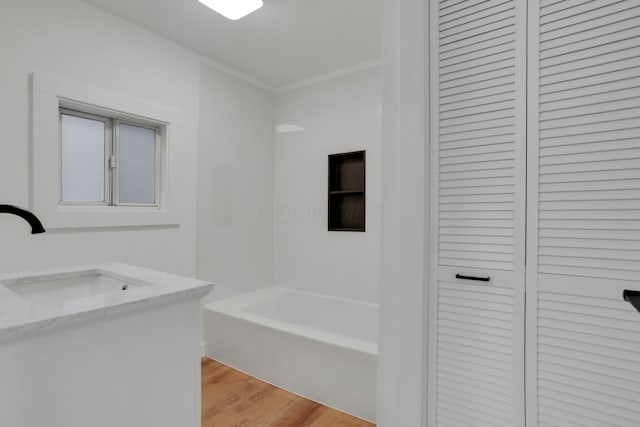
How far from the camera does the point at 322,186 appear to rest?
3.03m

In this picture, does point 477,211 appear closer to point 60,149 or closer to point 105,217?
point 105,217

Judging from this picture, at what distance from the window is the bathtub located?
111 cm

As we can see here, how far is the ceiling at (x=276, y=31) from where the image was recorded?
197cm

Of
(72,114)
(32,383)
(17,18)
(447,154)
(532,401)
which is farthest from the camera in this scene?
(72,114)

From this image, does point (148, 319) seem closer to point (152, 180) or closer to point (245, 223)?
point (152, 180)

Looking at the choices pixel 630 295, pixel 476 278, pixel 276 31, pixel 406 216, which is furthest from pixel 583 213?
pixel 276 31

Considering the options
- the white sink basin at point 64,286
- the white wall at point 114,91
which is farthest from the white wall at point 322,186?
the white sink basin at point 64,286

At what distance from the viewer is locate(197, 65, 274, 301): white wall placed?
2.66 meters

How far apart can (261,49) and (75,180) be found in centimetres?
166

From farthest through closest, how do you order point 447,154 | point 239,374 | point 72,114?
point 239,374, point 72,114, point 447,154

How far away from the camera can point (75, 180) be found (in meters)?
2.00

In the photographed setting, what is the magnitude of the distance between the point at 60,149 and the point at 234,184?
1.29 meters

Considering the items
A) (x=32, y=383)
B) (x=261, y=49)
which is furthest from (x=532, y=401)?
(x=261, y=49)

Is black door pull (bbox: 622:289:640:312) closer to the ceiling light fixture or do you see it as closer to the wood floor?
the wood floor
